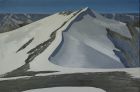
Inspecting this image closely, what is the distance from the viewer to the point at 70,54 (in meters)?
62.4

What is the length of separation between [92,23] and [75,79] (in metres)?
61.4

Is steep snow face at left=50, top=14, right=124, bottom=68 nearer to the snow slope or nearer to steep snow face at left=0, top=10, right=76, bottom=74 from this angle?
the snow slope

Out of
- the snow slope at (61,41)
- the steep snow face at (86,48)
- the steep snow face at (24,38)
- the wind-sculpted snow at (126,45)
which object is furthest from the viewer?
the wind-sculpted snow at (126,45)

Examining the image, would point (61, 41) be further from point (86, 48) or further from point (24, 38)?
point (24, 38)

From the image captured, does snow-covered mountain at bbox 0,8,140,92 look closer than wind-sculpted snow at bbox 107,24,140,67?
Yes

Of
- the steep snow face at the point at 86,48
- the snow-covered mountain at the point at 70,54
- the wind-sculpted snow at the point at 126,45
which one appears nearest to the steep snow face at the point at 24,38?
the snow-covered mountain at the point at 70,54

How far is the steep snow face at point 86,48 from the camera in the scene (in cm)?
5830

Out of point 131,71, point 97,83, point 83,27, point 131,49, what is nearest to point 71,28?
point 83,27

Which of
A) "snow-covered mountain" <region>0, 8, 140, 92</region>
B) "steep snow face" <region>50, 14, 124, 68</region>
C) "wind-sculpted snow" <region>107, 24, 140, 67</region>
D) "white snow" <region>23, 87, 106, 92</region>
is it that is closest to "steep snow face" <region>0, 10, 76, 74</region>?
"snow-covered mountain" <region>0, 8, 140, 92</region>

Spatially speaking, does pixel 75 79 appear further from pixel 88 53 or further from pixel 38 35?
pixel 38 35

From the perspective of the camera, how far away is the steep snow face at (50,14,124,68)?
58303 millimetres

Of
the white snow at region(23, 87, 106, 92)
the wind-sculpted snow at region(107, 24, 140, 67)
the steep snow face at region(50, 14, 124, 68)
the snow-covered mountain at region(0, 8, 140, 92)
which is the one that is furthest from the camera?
the wind-sculpted snow at region(107, 24, 140, 67)

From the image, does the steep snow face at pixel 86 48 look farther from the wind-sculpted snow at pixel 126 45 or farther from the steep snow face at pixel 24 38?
the steep snow face at pixel 24 38

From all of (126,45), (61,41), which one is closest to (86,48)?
(61,41)
